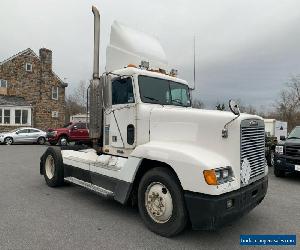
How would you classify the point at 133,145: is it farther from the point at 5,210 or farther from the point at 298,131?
the point at 298,131

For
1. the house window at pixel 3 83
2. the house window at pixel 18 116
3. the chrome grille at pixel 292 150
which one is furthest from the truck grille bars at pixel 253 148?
the house window at pixel 3 83

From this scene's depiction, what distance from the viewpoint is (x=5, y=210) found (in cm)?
571

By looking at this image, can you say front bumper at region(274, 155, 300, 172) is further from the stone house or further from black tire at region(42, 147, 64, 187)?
the stone house

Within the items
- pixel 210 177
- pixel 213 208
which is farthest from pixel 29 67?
pixel 213 208

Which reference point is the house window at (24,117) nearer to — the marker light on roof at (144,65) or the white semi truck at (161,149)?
the white semi truck at (161,149)

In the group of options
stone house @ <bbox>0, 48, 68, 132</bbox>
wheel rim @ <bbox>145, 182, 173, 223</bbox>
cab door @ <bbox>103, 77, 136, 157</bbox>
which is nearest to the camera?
wheel rim @ <bbox>145, 182, 173, 223</bbox>

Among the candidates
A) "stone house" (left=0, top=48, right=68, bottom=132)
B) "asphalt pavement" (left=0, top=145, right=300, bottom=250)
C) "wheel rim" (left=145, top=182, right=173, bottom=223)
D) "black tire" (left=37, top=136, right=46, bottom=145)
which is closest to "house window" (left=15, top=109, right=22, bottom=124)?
"stone house" (left=0, top=48, right=68, bottom=132)

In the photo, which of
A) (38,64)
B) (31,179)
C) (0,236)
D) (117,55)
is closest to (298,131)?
(117,55)

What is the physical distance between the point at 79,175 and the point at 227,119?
357 cm

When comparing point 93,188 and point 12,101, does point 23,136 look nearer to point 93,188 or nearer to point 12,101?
point 12,101

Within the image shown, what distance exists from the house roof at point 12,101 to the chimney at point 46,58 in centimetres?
459

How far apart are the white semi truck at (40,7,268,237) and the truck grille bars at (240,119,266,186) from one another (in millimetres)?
15

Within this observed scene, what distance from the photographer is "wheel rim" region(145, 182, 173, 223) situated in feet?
15.0

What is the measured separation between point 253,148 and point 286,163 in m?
5.57
